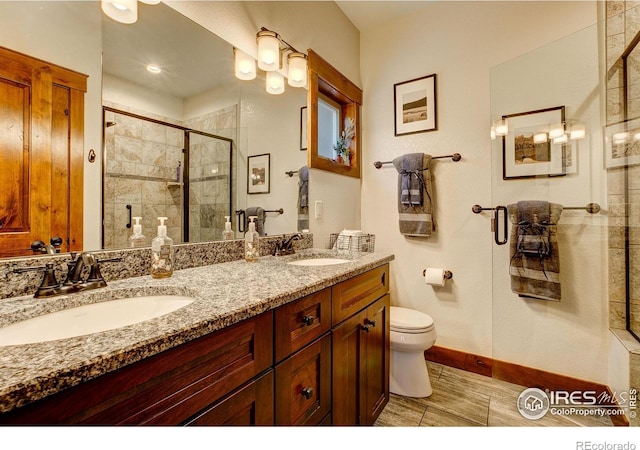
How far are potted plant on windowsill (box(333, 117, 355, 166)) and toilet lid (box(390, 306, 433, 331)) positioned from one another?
1203 millimetres

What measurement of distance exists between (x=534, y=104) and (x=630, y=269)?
1080 mm

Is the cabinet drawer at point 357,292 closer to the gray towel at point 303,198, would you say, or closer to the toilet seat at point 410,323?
the toilet seat at point 410,323

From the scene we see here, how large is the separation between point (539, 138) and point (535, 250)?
2.28 ft

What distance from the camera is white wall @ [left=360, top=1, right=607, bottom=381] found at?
74.7 inches

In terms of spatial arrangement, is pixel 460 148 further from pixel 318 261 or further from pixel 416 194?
pixel 318 261

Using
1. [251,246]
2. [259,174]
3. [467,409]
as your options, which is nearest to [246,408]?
[251,246]

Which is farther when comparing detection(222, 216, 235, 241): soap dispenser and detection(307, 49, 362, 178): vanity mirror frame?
detection(307, 49, 362, 178): vanity mirror frame

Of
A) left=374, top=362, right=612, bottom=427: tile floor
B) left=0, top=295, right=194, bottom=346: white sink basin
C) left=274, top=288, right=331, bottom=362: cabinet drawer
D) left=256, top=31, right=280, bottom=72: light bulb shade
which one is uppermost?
left=256, top=31, right=280, bottom=72: light bulb shade

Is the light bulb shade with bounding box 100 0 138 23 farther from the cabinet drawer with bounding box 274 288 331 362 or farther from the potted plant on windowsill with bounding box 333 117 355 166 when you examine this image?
the potted plant on windowsill with bounding box 333 117 355 166

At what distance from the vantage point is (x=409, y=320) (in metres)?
1.87

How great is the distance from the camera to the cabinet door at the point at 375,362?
1.39 metres

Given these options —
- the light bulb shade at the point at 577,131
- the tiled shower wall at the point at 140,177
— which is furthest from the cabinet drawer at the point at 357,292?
the light bulb shade at the point at 577,131

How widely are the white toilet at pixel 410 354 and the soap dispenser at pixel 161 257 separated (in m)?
1.33

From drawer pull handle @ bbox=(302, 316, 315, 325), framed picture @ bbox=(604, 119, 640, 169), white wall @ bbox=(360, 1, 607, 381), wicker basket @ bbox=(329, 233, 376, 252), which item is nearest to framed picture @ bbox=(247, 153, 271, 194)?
wicker basket @ bbox=(329, 233, 376, 252)
